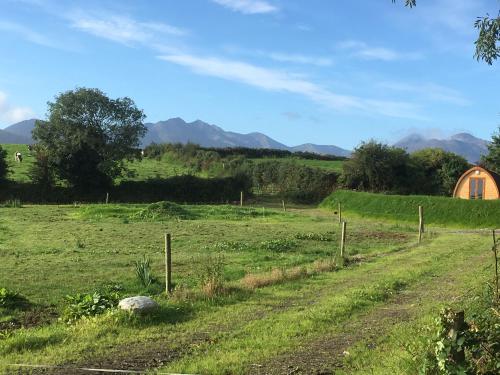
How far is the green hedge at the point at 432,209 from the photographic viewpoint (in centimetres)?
3888

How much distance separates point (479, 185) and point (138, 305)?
45.1 metres

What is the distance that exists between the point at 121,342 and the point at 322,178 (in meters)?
54.0

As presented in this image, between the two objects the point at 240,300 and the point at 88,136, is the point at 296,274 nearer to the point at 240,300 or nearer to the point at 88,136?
the point at 240,300

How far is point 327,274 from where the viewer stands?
14.7m

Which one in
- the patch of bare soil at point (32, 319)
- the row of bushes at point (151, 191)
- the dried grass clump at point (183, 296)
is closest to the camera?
the patch of bare soil at point (32, 319)

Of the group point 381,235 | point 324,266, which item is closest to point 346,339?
point 324,266

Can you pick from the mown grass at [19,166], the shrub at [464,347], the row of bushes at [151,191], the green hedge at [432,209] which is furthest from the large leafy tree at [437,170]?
the shrub at [464,347]

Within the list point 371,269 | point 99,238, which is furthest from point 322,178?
point 371,269

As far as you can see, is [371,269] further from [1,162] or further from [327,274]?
[1,162]

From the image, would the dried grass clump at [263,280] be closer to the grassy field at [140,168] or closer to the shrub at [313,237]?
the shrub at [313,237]

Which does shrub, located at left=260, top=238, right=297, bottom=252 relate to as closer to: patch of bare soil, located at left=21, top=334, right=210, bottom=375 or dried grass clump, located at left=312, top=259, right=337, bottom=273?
dried grass clump, located at left=312, top=259, right=337, bottom=273

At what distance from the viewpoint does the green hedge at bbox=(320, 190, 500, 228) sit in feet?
128

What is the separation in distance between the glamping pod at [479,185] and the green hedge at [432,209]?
7299 mm

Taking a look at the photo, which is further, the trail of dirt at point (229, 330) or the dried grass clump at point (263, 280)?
the dried grass clump at point (263, 280)
